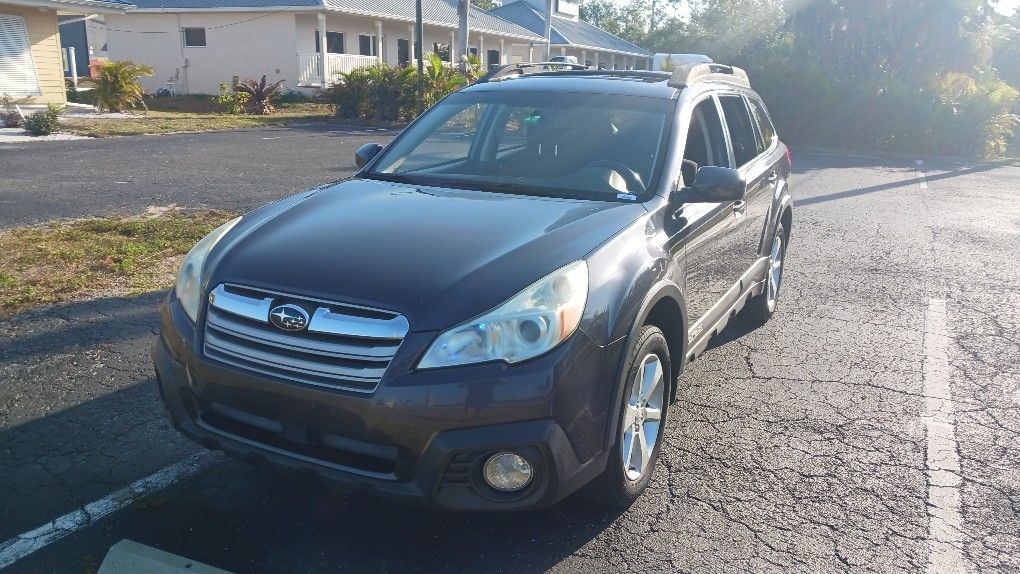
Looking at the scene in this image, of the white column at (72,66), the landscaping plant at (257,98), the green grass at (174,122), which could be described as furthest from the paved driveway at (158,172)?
the white column at (72,66)

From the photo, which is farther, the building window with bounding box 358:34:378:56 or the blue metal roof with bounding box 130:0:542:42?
the building window with bounding box 358:34:378:56

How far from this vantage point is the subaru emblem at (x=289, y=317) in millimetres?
3023

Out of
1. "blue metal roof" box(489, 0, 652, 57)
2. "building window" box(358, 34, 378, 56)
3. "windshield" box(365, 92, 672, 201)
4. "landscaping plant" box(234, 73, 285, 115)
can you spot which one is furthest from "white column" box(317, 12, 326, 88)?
"windshield" box(365, 92, 672, 201)

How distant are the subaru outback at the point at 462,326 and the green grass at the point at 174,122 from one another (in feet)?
53.8

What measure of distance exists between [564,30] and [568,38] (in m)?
2.48

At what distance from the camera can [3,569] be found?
10.0 feet

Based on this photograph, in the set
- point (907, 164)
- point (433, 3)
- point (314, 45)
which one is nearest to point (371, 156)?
point (907, 164)

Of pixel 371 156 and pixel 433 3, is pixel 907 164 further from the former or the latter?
pixel 433 3

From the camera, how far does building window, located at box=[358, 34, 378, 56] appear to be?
34500mm

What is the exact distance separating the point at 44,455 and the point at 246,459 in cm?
138

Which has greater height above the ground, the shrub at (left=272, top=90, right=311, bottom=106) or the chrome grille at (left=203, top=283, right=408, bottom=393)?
the shrub at (left=272, top=90, right=311, bottom=106)

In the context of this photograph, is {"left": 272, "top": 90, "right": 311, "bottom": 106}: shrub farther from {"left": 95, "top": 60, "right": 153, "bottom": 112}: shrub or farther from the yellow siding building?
the yellow siding building

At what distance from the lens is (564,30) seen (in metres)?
48.3

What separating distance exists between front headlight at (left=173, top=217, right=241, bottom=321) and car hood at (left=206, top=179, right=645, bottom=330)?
8 cm
